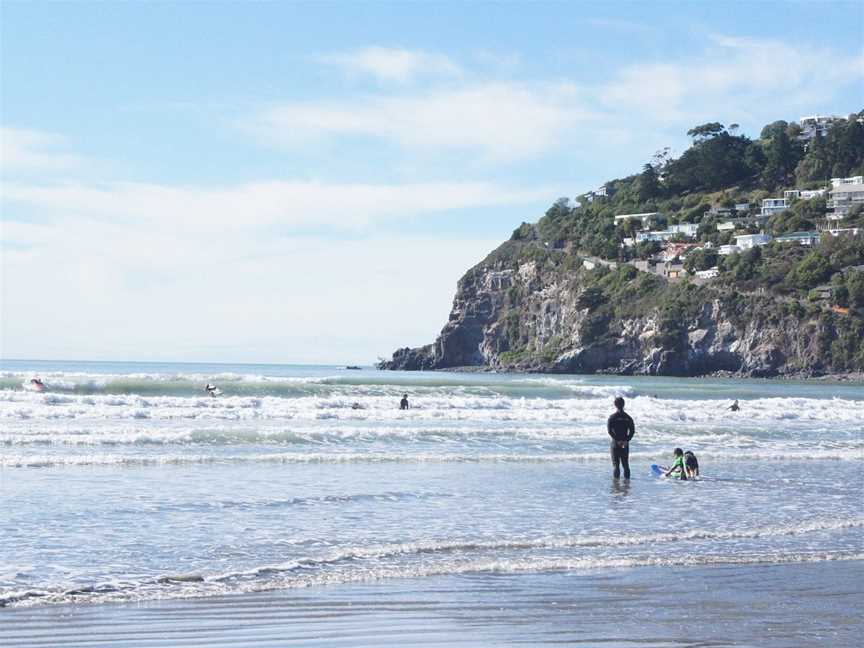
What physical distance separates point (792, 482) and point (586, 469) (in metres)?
3.69

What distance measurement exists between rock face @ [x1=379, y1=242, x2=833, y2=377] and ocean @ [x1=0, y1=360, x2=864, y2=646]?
81.2m

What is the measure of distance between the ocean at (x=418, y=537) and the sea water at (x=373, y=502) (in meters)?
0.05

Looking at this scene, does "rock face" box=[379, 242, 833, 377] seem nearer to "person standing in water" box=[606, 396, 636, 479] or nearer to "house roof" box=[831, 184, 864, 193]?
"house roof" box=[831, 184, 864, 193]

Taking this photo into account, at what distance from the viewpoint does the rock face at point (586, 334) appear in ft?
333

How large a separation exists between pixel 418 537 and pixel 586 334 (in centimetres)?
10371

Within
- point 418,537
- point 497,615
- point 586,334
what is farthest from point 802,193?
point 497,615

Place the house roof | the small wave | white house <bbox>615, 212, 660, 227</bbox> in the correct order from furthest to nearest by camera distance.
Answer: white house <bbox>615, 212, 660, 227</bbox> → the house roof → the small wave

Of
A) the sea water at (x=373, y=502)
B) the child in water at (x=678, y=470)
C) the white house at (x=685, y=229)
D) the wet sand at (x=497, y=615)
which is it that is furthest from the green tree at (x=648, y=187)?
the wet sand at (x=497, y=615)

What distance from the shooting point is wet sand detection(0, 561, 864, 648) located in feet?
23.2

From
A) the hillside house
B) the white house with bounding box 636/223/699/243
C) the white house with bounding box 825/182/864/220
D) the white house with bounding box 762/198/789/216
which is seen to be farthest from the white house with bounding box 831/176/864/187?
the white house with bounding box 636/223/699/243

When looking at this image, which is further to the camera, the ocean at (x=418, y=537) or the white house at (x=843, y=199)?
the white house at (x=843, y=199)

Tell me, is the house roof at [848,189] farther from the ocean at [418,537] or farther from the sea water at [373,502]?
the ocean at [418,537]

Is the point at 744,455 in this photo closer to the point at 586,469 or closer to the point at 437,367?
the point at 586,469

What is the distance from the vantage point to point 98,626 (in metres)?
7.40
